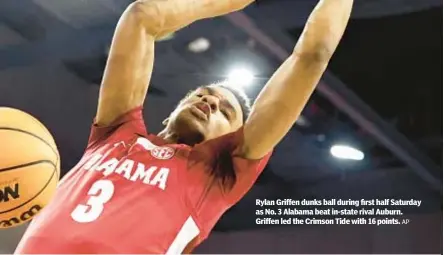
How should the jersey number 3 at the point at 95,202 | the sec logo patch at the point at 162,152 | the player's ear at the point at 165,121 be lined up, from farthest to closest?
the player's ear at the point at 165,121 < the sec logo patch at the point at 162,152 < the jersey number 3 at the point at 95,202

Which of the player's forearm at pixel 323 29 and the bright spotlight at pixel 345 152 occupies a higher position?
the player's forearm at pixel 323 29

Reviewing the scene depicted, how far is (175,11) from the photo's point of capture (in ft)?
4.10

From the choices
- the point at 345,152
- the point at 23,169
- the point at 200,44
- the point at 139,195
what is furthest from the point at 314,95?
the point at 23,169

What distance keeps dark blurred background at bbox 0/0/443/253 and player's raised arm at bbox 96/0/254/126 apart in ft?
0.45

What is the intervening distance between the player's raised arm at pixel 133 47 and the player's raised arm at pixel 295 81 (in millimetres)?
241

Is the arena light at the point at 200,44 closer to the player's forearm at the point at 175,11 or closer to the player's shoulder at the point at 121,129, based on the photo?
the player's forearm at the point at 175,11

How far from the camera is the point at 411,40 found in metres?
1.43

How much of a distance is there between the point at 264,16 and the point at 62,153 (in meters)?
0.48

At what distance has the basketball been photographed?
99cm

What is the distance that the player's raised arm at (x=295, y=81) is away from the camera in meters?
1.05

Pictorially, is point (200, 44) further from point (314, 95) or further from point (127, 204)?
point (127, 204)

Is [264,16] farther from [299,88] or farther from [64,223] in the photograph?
[64,223]

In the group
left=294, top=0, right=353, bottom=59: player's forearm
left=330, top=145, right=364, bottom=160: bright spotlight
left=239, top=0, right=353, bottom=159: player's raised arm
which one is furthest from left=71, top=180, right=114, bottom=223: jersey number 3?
left=330, top=145, right=364, bottom=160: bright spotlight

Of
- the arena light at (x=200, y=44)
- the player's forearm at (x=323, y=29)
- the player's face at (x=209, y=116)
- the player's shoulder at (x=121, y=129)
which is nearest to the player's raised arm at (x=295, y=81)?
the player's forearm at (x=323, y=29)
